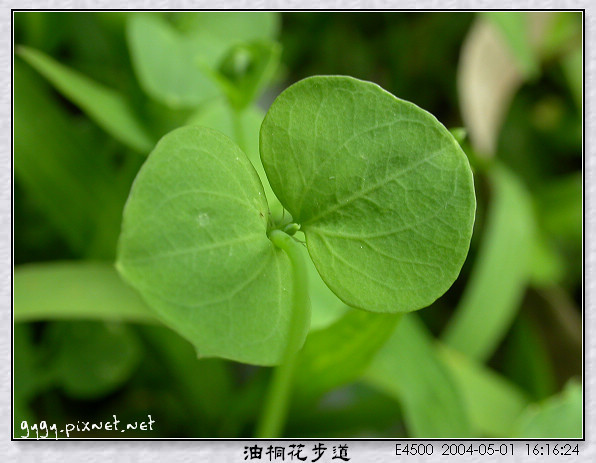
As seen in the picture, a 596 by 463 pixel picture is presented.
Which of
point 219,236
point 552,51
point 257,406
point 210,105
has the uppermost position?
point 552,51

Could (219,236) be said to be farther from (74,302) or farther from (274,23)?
(274,23)

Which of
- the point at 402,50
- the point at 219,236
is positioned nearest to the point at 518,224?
the point at 402,50

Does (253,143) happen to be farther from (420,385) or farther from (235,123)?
(420,385)

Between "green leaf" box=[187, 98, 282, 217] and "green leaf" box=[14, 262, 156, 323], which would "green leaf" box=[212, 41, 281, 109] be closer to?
"green leaf" box=[187, 98, 282, 217]

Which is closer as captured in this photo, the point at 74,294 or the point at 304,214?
the point at 304,214

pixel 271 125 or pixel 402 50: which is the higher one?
pixel 402 50

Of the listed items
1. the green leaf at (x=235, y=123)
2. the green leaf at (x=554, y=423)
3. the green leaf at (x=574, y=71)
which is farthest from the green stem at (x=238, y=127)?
the green leaf at (x=574, y=71)

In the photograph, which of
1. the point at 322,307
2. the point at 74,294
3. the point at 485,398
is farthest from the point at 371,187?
the point at 485,398
